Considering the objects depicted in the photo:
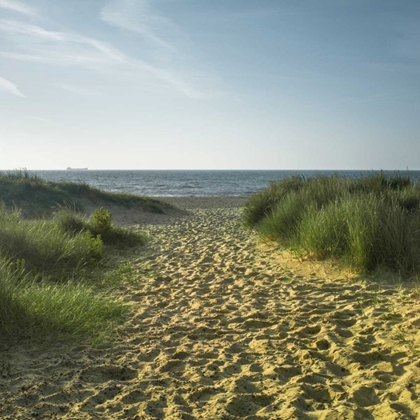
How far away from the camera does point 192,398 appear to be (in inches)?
127

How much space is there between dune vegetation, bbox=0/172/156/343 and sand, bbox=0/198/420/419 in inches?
12.9

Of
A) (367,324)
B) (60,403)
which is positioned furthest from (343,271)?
(60,403)

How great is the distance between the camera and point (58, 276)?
272 inches

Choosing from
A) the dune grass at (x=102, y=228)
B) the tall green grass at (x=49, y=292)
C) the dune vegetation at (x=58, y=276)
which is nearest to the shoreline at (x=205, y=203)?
the dune vegetation at (x=58, y=276)

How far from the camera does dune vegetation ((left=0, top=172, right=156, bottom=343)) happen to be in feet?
14.3

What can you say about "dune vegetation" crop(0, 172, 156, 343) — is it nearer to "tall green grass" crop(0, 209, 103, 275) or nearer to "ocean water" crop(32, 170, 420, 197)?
"tall green grass" crop(0, 209, 103, 275)

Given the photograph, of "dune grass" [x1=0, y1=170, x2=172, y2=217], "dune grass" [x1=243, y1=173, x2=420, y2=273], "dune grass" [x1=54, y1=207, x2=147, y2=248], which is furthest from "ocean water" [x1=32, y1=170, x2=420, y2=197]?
"dune grass" [x1=54, y1=207, x2=147, y2=248]

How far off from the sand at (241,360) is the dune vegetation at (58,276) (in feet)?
1.07

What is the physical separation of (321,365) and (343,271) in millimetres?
3363

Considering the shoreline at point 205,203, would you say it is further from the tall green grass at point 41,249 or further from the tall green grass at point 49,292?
the tall green grass at point 49,292

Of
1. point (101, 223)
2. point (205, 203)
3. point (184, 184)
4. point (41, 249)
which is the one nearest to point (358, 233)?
point (41, 249)

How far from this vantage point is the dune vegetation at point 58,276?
435cm

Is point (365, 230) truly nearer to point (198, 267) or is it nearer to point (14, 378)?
point (198, 267)

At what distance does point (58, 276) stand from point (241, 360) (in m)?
3.93
